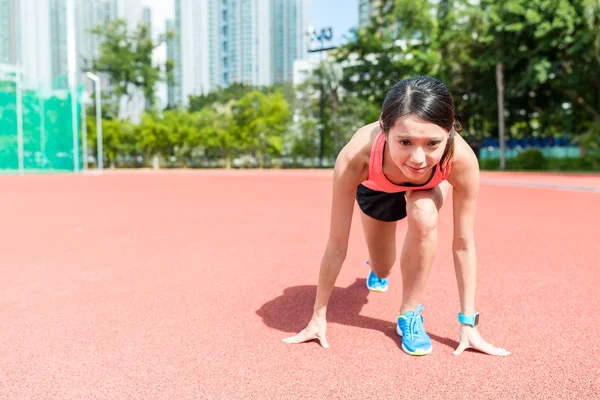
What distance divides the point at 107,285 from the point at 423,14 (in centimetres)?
2926

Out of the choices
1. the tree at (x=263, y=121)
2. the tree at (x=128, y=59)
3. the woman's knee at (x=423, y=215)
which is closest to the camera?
the woman's knee at (x=423, y=215)

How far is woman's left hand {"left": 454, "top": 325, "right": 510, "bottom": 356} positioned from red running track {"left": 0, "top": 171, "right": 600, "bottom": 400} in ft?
0.13

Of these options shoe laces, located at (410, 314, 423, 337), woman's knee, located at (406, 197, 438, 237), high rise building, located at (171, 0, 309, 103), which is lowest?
shoe laces, located at (410, 314, 423, 337)

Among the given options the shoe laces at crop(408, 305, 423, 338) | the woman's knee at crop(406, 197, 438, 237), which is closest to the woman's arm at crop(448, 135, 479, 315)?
the woman's knee at crop(406, 197, 438, 237)

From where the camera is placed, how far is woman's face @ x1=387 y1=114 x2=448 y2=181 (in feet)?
7.33

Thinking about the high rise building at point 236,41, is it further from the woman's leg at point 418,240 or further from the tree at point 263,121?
the woman's leg at point 418,240

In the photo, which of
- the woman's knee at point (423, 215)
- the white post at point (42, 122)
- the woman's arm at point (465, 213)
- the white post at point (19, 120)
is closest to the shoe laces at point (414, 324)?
the woman's arm at point (465, 213)

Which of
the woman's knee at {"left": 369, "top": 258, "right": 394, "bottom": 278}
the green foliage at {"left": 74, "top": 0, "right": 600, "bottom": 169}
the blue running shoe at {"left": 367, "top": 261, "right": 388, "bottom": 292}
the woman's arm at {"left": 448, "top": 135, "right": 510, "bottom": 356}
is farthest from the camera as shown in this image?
the green foliage at {"left": 74, "top": 0, "right": 600, "bottom": 169}

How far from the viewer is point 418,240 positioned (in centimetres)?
272

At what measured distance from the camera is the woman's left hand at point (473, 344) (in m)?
2.62

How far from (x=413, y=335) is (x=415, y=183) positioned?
763 mm

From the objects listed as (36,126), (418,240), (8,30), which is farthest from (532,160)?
(8,30)

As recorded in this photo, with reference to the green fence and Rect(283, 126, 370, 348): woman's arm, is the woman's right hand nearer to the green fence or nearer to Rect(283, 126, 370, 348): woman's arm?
Rect(283, 126, 370, 348): woman's arm

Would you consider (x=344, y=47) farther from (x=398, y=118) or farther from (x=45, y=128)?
(x=398, y=118)
